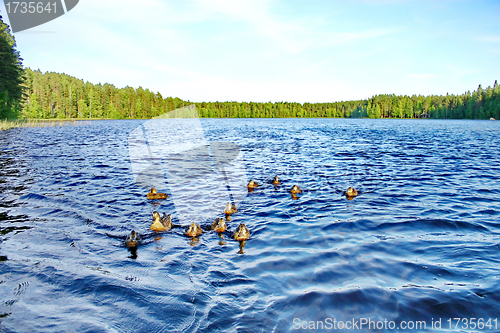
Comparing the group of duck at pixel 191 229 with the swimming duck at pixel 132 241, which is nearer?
the swimming duck at pixel 132 241

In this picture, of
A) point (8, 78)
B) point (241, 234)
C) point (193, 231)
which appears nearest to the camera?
point (241, 234)

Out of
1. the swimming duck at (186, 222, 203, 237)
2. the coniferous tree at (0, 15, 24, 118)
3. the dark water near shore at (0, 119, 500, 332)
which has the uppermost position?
the coniferous tree at (0, 15, 24, 118)

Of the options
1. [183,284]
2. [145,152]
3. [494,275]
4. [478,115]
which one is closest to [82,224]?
[183,284]

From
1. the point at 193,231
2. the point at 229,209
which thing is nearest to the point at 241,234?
the point at 193,231

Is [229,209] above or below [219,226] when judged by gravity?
above

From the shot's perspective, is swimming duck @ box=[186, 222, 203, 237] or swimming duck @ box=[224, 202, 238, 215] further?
swimming duck @ box=[224, 202, 238, 215]

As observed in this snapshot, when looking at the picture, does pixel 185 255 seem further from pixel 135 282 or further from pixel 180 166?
pixel 180 166

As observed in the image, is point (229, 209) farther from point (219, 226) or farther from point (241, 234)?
point (241, 234)

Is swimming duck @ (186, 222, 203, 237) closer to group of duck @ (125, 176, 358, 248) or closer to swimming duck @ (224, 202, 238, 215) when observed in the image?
group of duck @ (125, 176, 358, 248)

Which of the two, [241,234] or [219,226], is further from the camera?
[219,226]

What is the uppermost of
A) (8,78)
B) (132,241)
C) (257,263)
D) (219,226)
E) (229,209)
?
(8,78)

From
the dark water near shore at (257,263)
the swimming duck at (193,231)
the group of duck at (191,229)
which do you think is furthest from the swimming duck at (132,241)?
the swimming duck at (193,231)

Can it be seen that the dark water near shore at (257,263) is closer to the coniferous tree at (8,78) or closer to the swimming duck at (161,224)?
the swimming duck at (161,224)

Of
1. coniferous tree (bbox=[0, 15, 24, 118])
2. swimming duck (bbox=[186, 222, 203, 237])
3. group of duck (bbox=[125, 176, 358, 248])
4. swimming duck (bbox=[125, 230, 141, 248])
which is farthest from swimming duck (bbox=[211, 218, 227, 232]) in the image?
coniferous tree (bbox=[0, 15, 24, 118])
